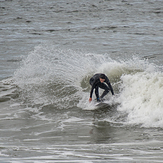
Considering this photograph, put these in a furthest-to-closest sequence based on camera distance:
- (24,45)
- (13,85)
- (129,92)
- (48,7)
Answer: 1. (48,7)
2. (24,45)
3. (13,85)
4. (129,92)

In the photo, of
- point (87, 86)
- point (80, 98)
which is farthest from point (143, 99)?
point (87, 86)

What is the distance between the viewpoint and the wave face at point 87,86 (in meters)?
11.1

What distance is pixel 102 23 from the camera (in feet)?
116

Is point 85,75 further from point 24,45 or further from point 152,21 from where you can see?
point 152,21

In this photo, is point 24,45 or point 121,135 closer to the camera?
point 121,135

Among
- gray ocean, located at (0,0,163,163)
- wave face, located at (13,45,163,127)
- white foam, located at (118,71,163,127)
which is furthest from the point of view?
wave face, located at (13,45,163,127)

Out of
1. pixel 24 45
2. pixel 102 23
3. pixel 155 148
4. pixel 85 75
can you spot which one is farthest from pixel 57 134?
pixel 102 23

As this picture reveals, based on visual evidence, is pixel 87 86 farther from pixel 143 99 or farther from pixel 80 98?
pixel 143 99

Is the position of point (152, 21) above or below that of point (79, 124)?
above

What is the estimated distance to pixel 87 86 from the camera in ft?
49.2

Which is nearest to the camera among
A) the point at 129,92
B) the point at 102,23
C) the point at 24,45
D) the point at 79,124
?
the point at 79,124

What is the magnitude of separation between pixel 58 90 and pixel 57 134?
5644 millimetres

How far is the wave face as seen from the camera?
36.4 ft

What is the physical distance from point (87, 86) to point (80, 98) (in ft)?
5.36
